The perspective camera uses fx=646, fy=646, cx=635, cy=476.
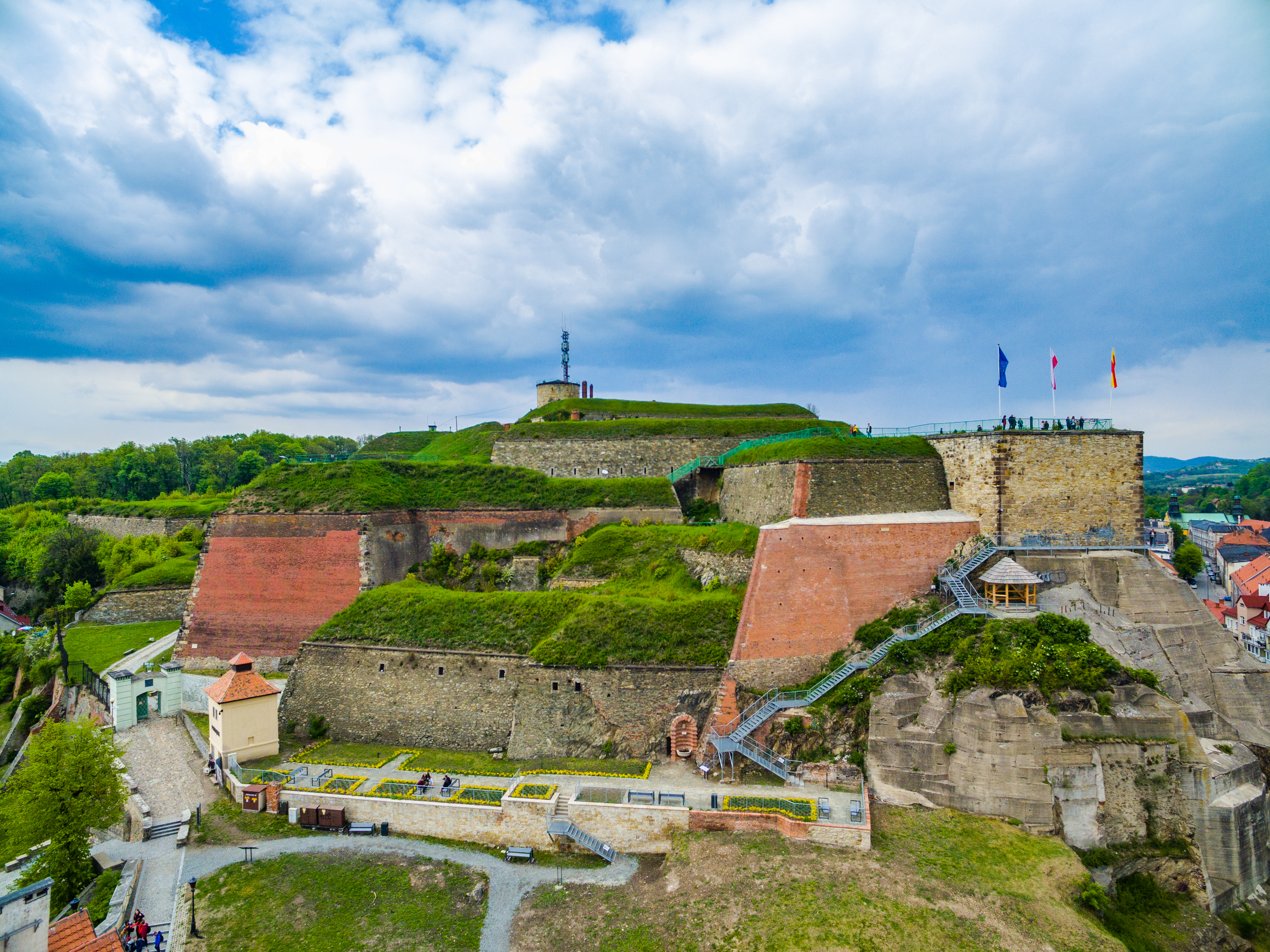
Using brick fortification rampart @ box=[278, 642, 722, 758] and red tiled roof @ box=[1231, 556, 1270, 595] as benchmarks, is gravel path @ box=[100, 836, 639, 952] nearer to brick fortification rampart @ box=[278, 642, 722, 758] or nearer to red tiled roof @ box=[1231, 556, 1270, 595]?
brick fortification rampart @ box=[278, 642, 722, 758]

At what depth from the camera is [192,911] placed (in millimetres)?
14508

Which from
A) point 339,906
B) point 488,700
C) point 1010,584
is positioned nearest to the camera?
point 339,906

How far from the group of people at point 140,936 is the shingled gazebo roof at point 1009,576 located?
2263cm

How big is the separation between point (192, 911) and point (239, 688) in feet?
23.3

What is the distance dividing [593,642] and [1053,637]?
13188mm

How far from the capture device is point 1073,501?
22.3m

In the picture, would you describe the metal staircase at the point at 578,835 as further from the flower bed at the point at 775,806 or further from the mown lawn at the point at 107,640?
the mown lawn at the point at 107,640

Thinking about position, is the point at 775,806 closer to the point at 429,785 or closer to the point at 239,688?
the point at 429,785

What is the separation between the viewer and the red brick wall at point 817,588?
20203 millimetres

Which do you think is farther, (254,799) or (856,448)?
(856,448)

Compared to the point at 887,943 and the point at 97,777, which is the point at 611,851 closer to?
the point at 887,943

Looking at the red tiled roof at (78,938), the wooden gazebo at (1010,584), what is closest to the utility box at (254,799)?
the red tiled roof at (78,938)

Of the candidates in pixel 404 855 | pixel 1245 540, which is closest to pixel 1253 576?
pixel 1245 540

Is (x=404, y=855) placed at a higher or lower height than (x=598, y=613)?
lower
